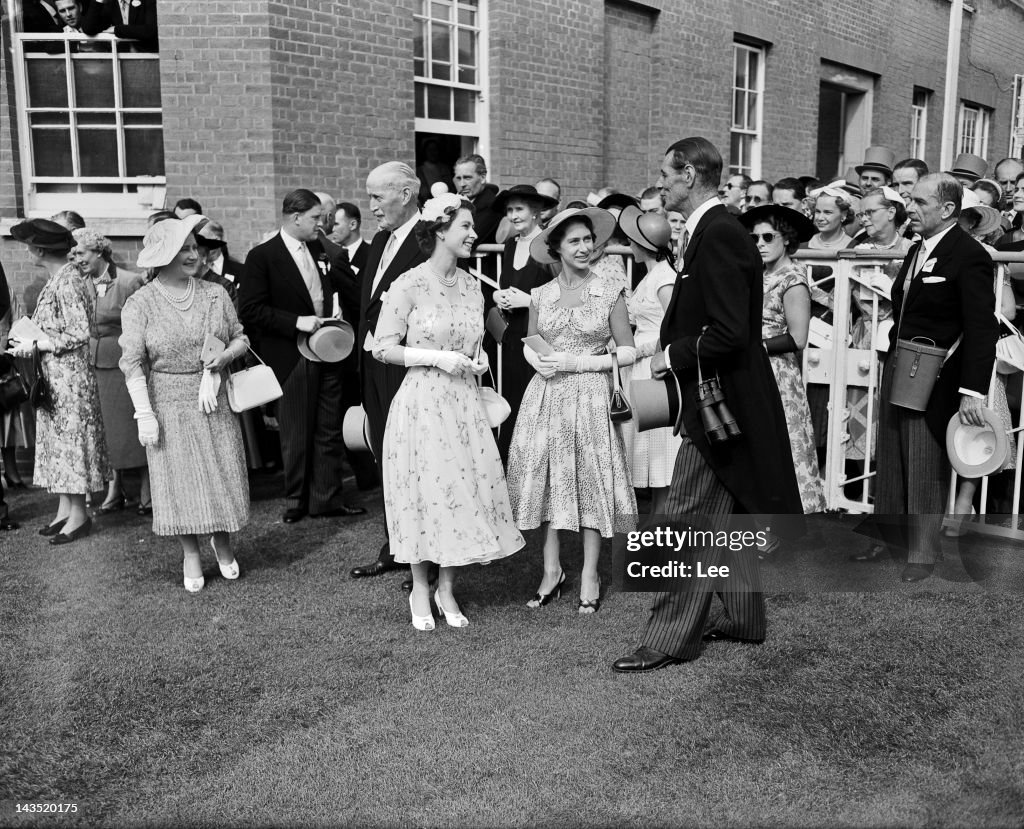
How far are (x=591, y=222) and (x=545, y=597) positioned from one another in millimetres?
1923

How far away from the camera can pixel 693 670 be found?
449cm

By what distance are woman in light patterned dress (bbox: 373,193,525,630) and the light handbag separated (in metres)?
1.08

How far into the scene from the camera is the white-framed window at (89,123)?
993cm

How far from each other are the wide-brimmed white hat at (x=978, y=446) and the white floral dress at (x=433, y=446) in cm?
223

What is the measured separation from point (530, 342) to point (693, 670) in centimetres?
178

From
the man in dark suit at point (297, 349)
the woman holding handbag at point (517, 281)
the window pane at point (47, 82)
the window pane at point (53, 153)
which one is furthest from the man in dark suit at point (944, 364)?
Answer: the window pane at point (47, 82)

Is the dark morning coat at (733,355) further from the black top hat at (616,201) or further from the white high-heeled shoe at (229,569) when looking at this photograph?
the white high-heeled shoe at (229,569)

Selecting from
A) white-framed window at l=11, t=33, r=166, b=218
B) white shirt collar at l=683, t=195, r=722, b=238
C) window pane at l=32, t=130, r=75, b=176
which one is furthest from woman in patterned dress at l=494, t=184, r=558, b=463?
Result: window pane at l=32, t=130, r=75, b=176

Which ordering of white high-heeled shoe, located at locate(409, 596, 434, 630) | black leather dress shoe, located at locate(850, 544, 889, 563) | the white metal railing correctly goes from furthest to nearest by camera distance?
1. the white metal railing
2. black leather dress shoe, located at locate(850, 544, 889, 563)
3. white high-heeled shoe, located at locate(409, 596, 434, 630)

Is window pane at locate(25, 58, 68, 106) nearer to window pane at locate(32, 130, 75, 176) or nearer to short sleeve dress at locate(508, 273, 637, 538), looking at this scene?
window pane at locate(32, 130, 75, 176)

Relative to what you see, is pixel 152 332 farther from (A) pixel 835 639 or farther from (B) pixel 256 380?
(A) pixel 835 639

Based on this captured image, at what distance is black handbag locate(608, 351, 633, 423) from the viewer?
16.9ft

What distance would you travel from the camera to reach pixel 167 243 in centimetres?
553

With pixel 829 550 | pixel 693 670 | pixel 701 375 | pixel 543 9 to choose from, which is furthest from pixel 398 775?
pixel 543 9
